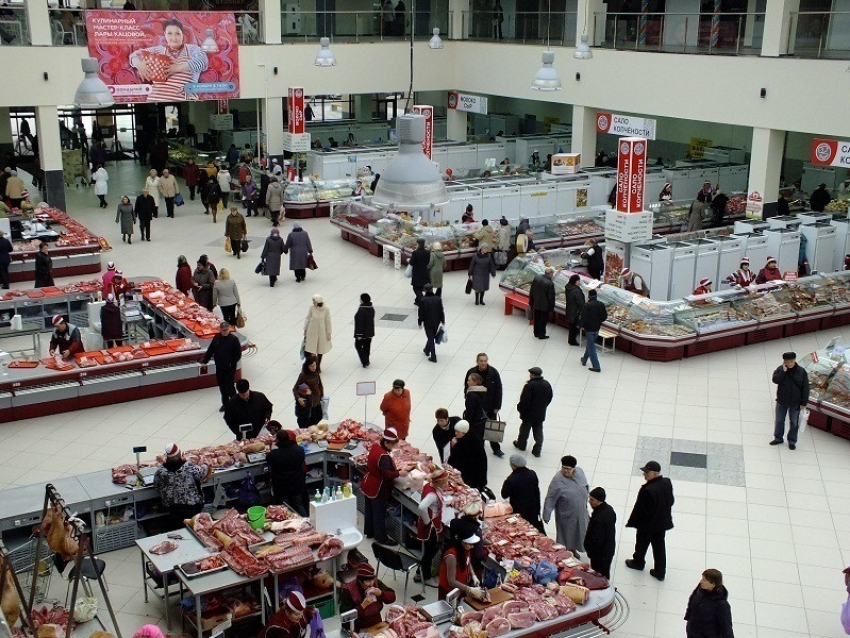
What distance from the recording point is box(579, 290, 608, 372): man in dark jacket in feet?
50.3

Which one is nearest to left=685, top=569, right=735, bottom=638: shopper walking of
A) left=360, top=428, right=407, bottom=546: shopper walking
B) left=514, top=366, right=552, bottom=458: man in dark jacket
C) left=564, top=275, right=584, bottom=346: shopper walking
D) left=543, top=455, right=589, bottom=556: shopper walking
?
left=543, top=455, right=589, bottom=556: shopper walking

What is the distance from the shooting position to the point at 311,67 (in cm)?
3048

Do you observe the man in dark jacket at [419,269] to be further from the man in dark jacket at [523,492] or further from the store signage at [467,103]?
the store signage at [467,103]

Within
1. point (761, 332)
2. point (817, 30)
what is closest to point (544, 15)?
point (817, 30)

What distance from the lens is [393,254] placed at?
22.0 metres

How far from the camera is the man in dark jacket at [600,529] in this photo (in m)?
9.16

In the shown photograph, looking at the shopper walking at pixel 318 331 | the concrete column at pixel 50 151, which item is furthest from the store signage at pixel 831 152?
the concrete column at pixel 50 151

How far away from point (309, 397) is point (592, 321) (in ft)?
16.6

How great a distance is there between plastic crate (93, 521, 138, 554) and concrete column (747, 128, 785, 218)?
683 inches

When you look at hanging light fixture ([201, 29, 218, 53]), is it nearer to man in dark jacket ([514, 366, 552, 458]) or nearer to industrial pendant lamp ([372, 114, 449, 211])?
Answer: man in dark jacket ([514, 366, 552, 458])

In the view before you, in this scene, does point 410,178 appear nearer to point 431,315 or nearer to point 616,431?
point 616,431

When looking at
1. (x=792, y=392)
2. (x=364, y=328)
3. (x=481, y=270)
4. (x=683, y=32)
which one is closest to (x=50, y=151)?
(x=481, y=270)

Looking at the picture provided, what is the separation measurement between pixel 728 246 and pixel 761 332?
272 centimetres

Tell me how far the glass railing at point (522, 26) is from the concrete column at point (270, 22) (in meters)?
6.48
